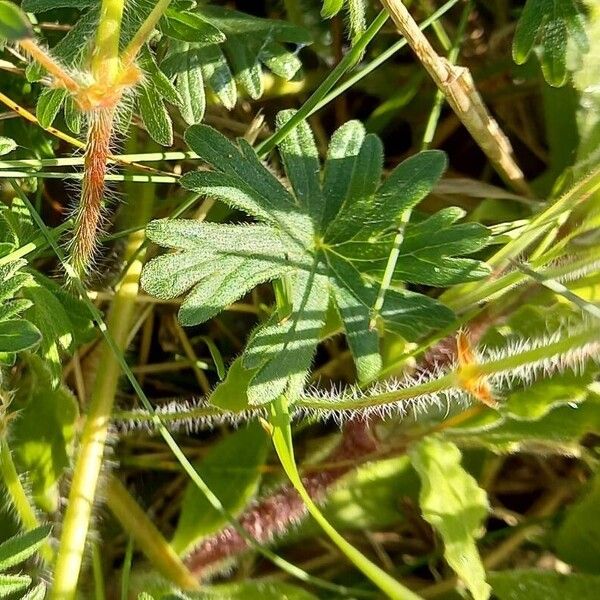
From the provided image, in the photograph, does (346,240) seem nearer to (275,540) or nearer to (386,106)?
(386,106)

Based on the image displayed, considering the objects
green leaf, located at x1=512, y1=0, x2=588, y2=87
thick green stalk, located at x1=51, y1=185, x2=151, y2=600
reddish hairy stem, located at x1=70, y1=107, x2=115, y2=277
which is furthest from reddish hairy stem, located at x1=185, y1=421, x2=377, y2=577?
green leaf, located at x1=512, y1=0, x2=588, y2=87

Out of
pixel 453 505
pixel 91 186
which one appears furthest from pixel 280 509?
pixel 91 186

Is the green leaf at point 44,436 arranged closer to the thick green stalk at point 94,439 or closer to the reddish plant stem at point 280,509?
the thick green stalk at point 94,439

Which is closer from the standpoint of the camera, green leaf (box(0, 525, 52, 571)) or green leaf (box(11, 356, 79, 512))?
green leaf (box(0, 525, 52, 571))

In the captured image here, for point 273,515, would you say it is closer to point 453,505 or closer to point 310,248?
point 453,505

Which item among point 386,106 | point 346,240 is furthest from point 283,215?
point 386,106

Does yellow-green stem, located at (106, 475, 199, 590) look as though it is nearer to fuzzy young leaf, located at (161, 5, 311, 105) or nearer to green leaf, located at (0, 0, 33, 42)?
fuzzy young leaf, located at (161, 5, 311, 105)
